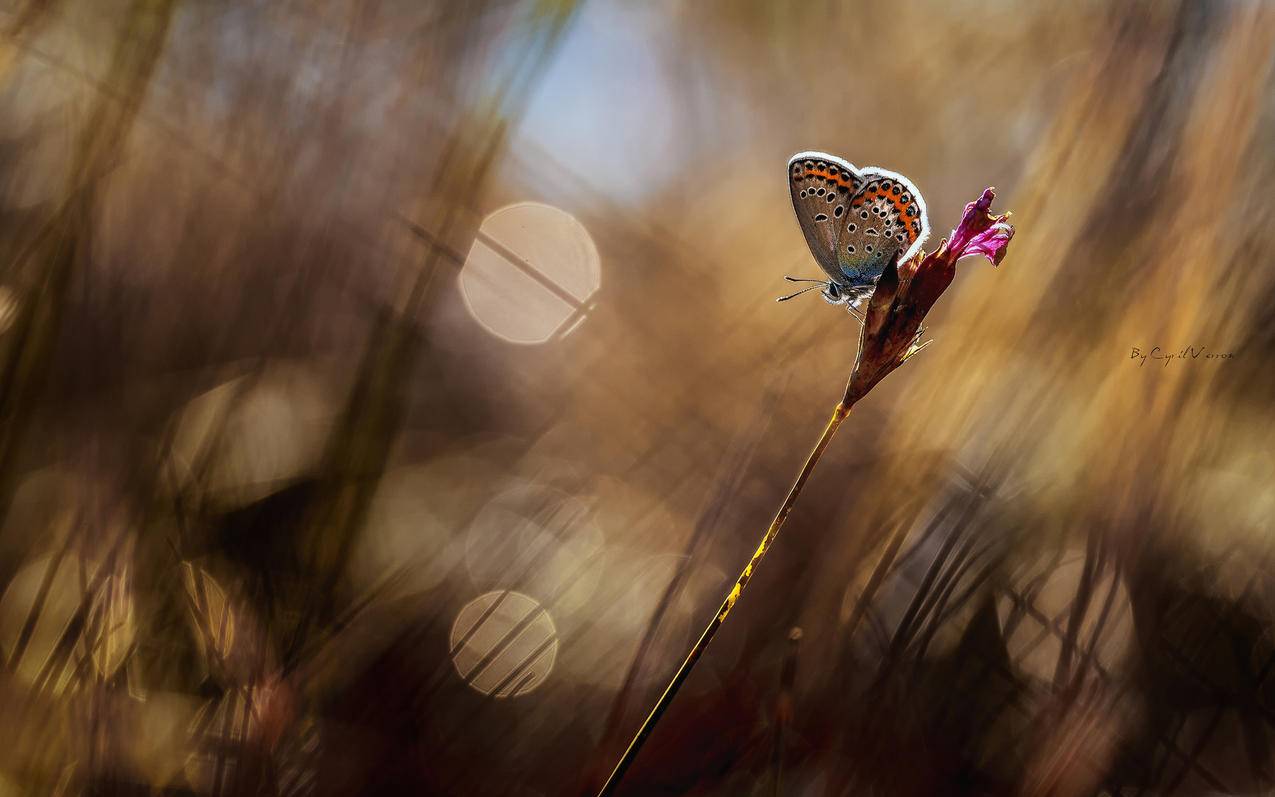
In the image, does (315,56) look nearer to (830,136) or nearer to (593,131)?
(593,131)

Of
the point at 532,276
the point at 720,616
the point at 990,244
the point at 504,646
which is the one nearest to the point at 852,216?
the point at 990,244

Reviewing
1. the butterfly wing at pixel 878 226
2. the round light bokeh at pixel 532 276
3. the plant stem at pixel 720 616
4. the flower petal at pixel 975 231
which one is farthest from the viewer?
the round light bokeh at pixel 532 276

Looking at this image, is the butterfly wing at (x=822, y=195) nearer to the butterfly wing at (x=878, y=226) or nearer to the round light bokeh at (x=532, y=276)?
the butterfly wing at (x=878, y=226)

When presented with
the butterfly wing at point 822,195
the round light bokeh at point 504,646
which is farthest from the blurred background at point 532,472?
the butterfly wing at point 822,195

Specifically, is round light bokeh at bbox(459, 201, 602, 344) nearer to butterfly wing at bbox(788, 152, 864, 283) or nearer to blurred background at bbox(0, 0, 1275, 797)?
blurred background at bbox(0, 0, 1275, 797)

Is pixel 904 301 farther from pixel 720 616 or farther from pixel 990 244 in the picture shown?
pixel 720 616

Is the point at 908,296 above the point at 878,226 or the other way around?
the other way around
